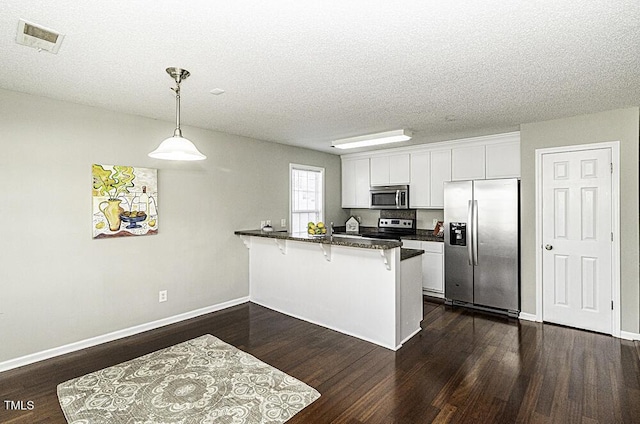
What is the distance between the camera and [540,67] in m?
2.40

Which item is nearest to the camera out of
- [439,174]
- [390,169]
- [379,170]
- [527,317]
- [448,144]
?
[527,317]

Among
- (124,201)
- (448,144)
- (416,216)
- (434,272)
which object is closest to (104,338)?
(124,201)

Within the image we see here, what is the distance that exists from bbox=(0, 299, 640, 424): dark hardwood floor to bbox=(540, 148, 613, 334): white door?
0.25 m

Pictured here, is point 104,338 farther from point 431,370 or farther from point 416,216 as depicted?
point 416,216

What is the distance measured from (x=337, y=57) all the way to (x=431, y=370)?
2.61 meters

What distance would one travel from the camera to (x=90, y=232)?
3338mm

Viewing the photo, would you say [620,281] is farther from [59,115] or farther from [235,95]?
[59,115]

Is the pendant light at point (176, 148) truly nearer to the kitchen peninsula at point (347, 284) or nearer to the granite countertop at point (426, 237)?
the kitchen peninsula at point (347, 284)

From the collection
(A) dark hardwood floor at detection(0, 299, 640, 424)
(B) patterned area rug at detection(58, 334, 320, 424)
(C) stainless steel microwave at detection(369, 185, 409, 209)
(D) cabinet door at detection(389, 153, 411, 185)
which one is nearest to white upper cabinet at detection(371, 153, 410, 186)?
(D) cabinet door at detection(389, 153, 411, 185)

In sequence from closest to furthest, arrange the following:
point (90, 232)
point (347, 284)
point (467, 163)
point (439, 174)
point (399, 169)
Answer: point (90, 232)
point (347, 284)
point (467, 163)
point (439, 174)
point (399, 169)

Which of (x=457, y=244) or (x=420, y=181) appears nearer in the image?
(x=457, y=244)

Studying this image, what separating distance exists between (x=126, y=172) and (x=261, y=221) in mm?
1988

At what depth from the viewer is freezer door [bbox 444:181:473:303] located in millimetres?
4535

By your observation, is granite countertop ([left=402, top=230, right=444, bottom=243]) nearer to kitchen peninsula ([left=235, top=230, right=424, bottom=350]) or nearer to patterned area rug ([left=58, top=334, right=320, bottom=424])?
kitchen peninsula ([left=235, top=230, right=424, bottom=350])
